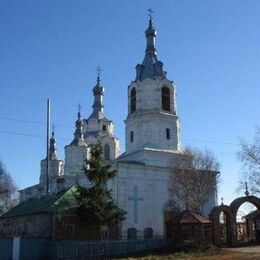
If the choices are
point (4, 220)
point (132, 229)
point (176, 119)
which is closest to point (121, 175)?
point (132, 229)

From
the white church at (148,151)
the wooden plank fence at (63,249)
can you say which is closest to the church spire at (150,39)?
the white church at (148,151)

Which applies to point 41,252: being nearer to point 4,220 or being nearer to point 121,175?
point 4,220

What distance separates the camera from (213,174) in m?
43.4

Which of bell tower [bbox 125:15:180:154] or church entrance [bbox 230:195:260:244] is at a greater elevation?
bell tower [bbox 125:15:180:154]

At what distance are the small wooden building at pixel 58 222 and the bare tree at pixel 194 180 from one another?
9.77 metres

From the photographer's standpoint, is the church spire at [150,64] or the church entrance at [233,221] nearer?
the church entrance at [233,221]

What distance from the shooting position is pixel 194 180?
136ft

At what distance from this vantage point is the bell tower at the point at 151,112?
44.8 meters

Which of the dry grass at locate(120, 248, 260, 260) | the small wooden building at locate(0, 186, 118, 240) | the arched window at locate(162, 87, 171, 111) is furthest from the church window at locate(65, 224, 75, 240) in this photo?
the arched window at locate(162, 87, 171, 111)

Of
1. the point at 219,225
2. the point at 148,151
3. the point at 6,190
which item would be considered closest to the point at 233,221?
the point at 219,225

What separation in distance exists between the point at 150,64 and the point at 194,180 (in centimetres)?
1379

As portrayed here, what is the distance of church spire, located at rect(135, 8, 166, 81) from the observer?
4681cm

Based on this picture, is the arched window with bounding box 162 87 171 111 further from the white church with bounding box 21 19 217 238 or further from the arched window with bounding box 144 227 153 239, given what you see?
the arched window with bounding box 144 227 153 239

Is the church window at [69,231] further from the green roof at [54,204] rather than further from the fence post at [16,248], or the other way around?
the fence post at [16,248]
